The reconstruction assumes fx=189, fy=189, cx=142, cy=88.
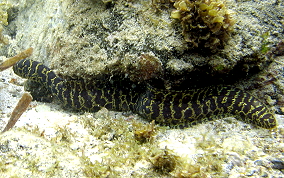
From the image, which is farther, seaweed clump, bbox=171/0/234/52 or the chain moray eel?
the chain moray eel

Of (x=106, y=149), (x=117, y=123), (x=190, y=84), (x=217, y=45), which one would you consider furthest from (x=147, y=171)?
(x=217, y=45)

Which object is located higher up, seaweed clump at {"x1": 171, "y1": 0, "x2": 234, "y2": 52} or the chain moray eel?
seaweed clump at {"x1": 171, "y1": 0, "x2": 234, "y2": 52}

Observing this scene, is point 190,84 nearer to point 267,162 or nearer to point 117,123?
point 117,123

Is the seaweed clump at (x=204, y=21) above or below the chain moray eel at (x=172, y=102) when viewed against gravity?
above

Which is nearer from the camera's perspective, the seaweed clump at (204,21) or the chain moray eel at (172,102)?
the seaweed clump at (204,21)
